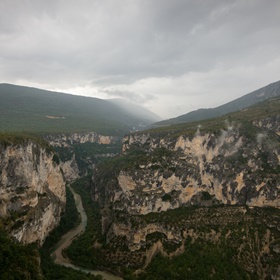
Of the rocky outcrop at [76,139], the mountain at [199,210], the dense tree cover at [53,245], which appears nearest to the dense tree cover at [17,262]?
the dense tree cover at [53,245]

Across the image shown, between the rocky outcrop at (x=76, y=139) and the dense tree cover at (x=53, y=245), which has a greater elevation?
the rocky outcrop at (x=76, y=139)

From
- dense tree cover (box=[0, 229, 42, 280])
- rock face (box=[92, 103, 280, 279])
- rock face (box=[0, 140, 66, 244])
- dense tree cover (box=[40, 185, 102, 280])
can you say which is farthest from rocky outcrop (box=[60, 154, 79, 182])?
dense tree cover (box=[0, 229, 42, 280])

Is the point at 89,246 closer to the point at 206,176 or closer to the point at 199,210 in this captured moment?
the point at 199,210

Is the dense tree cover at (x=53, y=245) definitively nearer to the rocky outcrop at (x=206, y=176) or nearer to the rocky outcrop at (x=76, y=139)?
the rocky outcrop at (x=206, y=176)

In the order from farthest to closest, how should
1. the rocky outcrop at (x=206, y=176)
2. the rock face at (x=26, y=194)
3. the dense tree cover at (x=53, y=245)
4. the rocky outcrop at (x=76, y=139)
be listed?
1. the rocky outcrop at (x=76, y=139)
2. the rocky outcrop at (x=206, y=176)
3. the rock face at (x=26, y=194)
4. the dense tree cover at (x=53, y=245)

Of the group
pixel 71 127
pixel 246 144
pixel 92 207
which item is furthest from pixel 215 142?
pixel 71 127

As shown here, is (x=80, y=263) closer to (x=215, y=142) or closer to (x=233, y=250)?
(x=233, y=250)
